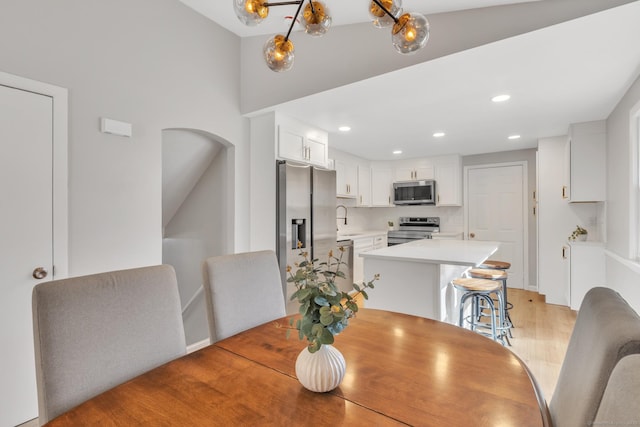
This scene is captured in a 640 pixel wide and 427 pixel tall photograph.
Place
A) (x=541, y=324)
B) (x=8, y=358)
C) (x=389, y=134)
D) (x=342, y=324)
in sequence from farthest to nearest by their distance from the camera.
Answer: (x=389, y=134), (x=541, y=324), (x=8, y=358), (x=342, y=324)

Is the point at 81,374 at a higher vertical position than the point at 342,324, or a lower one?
lower

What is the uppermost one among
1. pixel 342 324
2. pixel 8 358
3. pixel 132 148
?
pixel 132 148

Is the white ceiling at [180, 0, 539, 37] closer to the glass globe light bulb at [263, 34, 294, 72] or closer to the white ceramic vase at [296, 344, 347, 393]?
the glass globe light bulb at [263, 34, 294, 72]

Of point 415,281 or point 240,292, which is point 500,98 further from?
point 240,292

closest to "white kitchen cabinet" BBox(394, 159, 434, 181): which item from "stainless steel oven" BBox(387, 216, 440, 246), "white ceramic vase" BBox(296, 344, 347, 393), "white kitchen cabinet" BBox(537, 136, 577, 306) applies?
"stainless steel oven" BBox(387, 216, 440, 246)

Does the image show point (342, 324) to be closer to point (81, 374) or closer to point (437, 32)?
point (81, 374)

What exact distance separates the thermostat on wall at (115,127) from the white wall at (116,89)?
4 cm


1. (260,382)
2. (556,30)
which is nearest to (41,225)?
(260,382)

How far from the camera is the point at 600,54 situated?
6.79 feet

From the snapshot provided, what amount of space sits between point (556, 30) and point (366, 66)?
119cm

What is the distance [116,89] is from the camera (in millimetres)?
2244

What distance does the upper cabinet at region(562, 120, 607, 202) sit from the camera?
3488 millimetres

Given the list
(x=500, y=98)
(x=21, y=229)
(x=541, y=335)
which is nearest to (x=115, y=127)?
(x=21, y=229)

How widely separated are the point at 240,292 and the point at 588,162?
4.08 m
